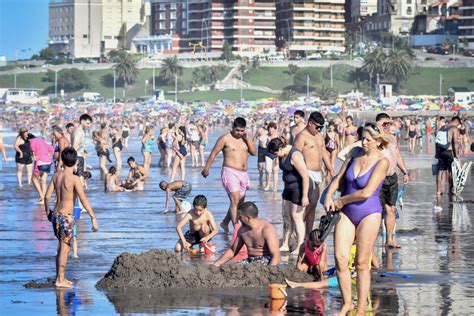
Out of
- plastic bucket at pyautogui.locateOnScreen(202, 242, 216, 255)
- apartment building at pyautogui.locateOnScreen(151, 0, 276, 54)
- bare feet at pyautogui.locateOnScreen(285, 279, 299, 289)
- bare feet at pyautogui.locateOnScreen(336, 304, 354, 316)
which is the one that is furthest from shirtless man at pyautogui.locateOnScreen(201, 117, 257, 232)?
apartment building at pyautogui.locateOnScreen(151, 0, 276, 54)

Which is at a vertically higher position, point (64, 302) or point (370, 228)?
point (370, 228)

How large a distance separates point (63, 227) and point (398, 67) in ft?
432

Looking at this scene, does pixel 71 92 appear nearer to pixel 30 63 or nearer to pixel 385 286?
pixel 30 63

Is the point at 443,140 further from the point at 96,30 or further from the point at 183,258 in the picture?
the point at 96,30

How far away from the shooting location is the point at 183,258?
1248 centimetres

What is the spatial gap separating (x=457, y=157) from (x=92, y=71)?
143m

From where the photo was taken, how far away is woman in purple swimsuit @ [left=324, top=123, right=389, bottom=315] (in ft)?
28.3

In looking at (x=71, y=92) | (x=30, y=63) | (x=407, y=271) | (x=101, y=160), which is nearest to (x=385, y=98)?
(x=71, y=92)

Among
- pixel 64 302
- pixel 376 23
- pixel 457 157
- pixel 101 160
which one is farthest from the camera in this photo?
pixel 376 23

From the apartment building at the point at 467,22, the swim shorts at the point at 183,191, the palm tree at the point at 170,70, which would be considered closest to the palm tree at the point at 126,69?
the palm tree at the point at 170,70

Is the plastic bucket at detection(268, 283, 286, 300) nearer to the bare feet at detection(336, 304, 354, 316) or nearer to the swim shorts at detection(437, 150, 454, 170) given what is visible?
the bare feet at detection(336, 304, 354, 316)

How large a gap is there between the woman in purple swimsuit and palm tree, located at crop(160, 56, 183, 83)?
142m

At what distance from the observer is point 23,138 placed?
21516mm

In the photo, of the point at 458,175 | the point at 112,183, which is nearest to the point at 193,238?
the point at 458,175
